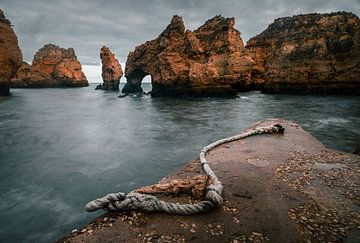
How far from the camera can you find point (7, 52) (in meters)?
36.8

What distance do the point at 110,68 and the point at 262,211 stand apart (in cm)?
7224

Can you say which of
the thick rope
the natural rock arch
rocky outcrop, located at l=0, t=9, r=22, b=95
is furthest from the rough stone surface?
the natural rock arch

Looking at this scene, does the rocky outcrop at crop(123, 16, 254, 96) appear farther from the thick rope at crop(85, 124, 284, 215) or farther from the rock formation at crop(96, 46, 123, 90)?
the thick rope at crop(85, 124, 284, 215)

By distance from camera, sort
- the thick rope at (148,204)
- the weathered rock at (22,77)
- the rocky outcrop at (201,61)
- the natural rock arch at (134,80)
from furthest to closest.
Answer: the weathered rock at (22,77)
the natural rock arch at (134,80)
the rocky outcrop at (201,61)
the thick rope at (148,204)

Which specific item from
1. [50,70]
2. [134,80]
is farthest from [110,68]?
[50,70]

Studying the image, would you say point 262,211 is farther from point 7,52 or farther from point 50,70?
point 50,70

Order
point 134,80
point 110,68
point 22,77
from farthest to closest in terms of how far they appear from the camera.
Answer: point 22,77 → point 110,68 → point 134,80

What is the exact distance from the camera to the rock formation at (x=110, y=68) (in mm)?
69625

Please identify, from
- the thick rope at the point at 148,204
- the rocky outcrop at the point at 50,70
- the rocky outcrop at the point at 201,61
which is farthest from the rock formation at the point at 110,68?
the thick rope at the point at 148,204

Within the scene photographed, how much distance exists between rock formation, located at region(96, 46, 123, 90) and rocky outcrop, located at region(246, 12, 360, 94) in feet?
138

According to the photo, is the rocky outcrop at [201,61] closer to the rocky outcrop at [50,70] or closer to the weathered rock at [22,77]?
the rocky outcrop at [50,70]

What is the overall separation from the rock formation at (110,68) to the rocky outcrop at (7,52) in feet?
103

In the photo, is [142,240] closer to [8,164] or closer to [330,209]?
[330,209]

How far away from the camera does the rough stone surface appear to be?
3.04 m
